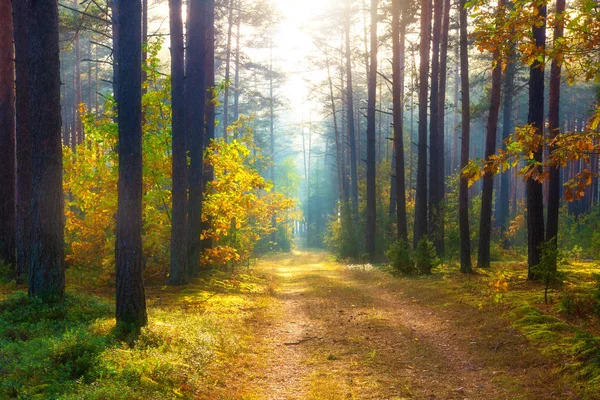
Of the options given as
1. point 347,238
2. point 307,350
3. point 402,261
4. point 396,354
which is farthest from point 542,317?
point 347,238

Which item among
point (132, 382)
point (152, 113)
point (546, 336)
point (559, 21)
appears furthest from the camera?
point (152, 113)

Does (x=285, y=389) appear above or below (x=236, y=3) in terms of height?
below

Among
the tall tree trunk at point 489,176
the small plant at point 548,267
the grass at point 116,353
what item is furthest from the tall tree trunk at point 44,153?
the tall tree trunk at point 489,176

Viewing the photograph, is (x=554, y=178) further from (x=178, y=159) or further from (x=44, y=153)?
(x=44, y=153)

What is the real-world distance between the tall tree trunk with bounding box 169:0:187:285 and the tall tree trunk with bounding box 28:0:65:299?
5.20m

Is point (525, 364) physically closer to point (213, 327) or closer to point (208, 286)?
point (213, 327)

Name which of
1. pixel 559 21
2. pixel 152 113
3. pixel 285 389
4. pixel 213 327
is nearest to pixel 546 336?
pixel 285 389

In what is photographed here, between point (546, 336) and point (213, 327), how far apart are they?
224 inches

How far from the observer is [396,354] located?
8422 millimetres

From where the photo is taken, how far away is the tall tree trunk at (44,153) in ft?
29.8

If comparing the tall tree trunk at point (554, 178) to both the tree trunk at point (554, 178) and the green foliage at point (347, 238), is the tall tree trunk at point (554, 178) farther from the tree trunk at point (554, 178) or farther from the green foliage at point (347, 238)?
the green foliage at point (347, 238)

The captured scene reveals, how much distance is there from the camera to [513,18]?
24.4 ft

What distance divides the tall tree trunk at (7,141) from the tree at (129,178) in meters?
8.37

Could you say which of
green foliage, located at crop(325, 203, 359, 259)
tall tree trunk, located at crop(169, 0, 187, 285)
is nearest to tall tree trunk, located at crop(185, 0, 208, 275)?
tall tree trunk, located at crop(169, 0, 187, 285)
